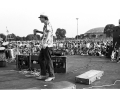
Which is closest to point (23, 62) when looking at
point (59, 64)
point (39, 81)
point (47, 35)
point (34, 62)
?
point (34, 62)

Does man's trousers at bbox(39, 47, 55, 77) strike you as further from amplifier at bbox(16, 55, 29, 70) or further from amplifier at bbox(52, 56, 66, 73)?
amplifier at bbox(16, 55, 29, 70)

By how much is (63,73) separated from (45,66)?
81.3 inches

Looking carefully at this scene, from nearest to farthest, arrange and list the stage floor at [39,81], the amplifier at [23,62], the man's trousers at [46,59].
Answer: 1. the stage floor at [39,81]
2. the man's trousers at [46,59]
3. the amplifier at [23,62]

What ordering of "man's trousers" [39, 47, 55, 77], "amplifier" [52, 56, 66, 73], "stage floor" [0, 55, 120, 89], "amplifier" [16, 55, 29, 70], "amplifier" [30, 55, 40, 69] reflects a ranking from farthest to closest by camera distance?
"amplifier" [16, 55, 29, 70]
"amplifier" [30, 55, 40, 69]
"amplifier" [52, 56, 66, 73]
"man's trousers" [39, 47, 55, 77]
"stage floor" [0, 55, 120, 89]

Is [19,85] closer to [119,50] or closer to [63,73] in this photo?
[63,73]

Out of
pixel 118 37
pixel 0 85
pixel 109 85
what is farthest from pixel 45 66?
pixel 118 37

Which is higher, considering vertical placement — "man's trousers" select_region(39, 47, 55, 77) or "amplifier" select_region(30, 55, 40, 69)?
"man's trousers" select_region(39, 47, 55, 77)

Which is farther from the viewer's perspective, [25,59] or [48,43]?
[25,59]

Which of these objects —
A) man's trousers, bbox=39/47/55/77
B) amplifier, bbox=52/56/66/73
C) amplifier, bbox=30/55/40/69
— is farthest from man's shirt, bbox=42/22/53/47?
amplifier, bbox=30/55/40/69

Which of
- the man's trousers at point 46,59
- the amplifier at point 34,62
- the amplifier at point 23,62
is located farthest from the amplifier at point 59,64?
the man's trousers at point 46,59

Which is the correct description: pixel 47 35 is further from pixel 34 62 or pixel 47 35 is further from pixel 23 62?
pixel 23 62

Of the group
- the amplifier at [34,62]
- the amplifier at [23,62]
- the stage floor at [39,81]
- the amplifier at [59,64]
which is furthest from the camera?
the amplifier at [23,62]

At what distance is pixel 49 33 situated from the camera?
20.7 feet

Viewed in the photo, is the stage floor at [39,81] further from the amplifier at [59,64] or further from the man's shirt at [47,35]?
the man's shirt at [47,35]
